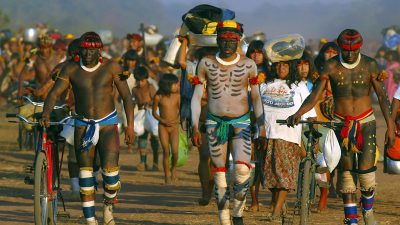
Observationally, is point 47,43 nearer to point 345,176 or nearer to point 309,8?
point 345,176

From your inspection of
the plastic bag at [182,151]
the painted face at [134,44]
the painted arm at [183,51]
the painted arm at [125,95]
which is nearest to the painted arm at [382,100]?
the painted arm at [125,95]

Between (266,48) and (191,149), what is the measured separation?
1121 cm

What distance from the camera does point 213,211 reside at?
16.1m

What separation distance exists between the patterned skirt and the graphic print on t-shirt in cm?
41

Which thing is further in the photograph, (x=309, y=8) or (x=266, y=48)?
(x=309, y=8)

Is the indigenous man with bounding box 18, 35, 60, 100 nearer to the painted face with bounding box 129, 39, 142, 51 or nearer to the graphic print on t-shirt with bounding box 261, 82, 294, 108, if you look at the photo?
the painted face with bounding box 129, 39, 142, 51

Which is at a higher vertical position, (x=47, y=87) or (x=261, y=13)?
(x=47, y=87)

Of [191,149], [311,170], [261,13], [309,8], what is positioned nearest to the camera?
[311,170]

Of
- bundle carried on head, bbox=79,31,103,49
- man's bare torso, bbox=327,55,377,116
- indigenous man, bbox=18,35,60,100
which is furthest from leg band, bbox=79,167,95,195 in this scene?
indigenous man, bbox=18,35,60,100

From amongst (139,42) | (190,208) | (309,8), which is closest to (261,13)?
(309,8)

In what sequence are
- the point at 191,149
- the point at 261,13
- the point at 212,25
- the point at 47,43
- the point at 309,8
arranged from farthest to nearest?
1. the point at 261,13
2. the point at 309,8
3. the point at 191,149
4. the point at 47,43
5. the point at 212,25

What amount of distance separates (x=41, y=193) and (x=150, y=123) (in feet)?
31.9

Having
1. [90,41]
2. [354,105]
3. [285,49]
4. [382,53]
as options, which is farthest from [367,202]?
[382,53]

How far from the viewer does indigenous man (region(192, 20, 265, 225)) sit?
13496 mm
